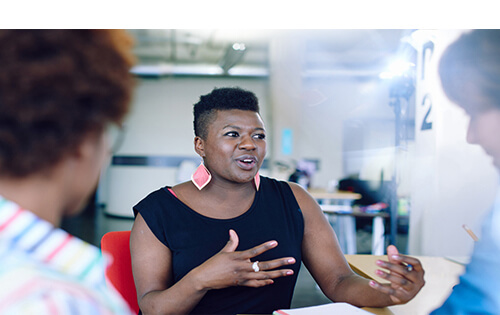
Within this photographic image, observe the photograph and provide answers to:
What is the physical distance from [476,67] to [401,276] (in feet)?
2.24

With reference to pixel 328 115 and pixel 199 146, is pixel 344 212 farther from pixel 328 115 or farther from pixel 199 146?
pixel 199 146

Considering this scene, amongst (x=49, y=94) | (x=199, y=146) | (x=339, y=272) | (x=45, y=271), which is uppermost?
(x=49, y=94)

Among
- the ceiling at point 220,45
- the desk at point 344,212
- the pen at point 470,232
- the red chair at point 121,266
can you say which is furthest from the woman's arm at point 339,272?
the desk at point 344,212

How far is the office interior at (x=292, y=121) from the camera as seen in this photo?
1.25m

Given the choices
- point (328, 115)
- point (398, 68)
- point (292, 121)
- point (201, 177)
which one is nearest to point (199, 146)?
point (201, 177)

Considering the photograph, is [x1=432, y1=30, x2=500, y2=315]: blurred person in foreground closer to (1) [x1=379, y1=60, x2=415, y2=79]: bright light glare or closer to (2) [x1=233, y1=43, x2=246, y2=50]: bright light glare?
(1) [x1=379, y1=60, x2=415, y2=79]: bright light glare

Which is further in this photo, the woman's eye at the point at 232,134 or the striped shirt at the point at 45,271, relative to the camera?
the woman's eye at the point at 232,134

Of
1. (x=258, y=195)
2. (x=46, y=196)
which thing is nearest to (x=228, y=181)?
(x=258, y=195)

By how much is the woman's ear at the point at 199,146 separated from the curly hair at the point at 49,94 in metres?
0.74

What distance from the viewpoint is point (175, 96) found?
52.0 inches

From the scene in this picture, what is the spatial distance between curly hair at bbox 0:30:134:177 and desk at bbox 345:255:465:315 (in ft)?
3.15

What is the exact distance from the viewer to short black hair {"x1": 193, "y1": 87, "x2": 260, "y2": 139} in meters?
1.36

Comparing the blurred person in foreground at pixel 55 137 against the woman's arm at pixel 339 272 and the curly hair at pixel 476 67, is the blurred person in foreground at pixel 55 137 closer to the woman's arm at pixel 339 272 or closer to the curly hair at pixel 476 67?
the woman's arm at pixel 339 272

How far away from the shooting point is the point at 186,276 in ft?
3.75
